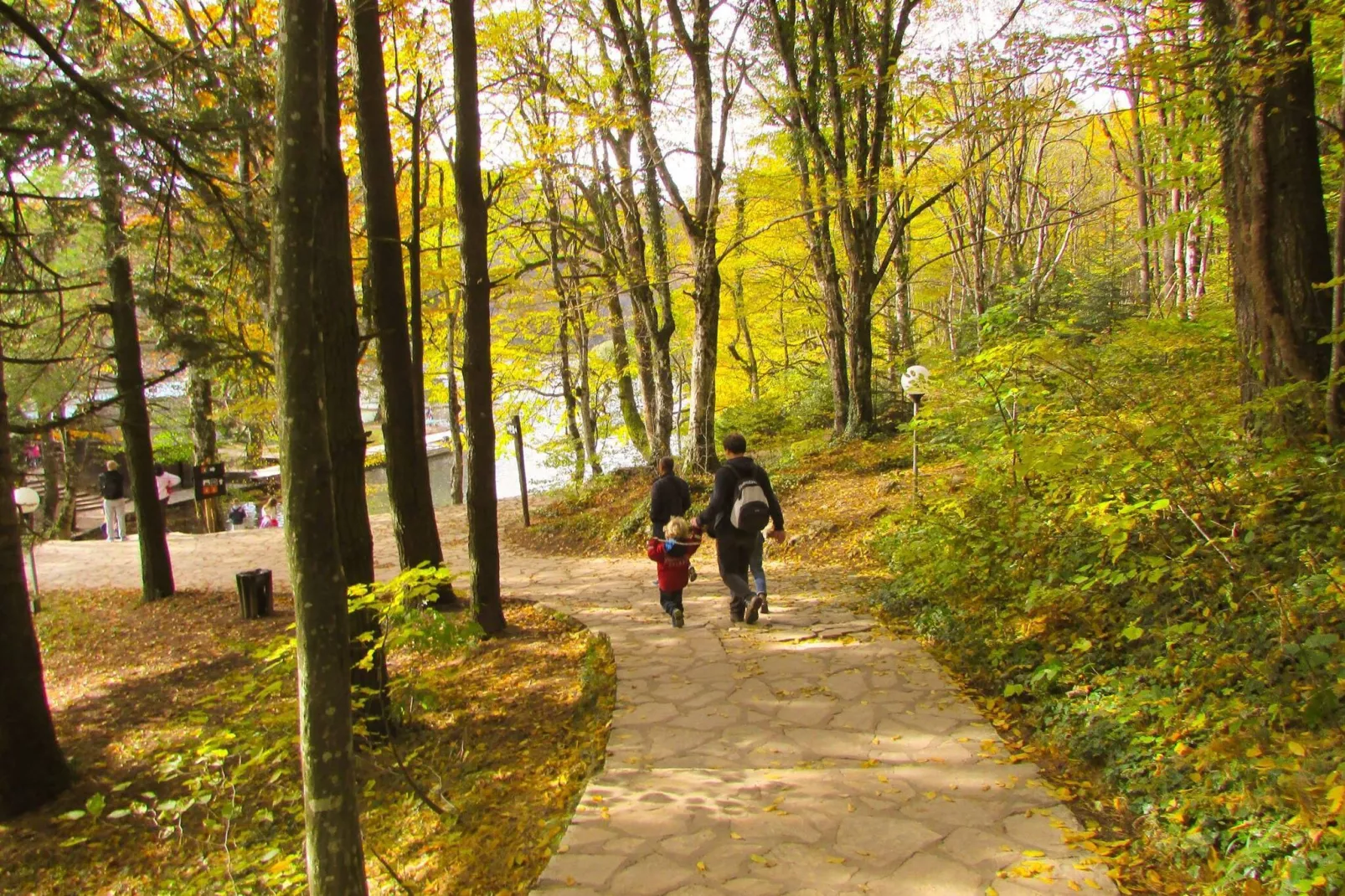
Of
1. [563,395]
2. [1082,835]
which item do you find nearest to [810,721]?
[1082,835]

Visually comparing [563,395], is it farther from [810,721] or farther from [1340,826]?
[1340,826]

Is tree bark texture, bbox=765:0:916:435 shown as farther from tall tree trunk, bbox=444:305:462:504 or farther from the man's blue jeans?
tall tree trunk, bbox=444:305:462:504

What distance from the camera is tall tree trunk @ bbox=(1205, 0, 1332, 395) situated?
5289mm

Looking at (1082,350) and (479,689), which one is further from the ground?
(1082,350)

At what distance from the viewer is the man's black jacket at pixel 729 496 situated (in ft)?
22.1

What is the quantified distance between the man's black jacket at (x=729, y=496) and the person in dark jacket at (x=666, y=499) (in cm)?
31

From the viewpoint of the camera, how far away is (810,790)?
4074mm

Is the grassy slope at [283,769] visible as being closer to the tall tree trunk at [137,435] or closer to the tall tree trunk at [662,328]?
the tall tree trunk at [137,435]

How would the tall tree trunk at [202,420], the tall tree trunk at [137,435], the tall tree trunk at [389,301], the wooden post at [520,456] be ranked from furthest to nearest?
the tall tree trunk at [202,420]
the wooden post at [520,456]
the tall tree trunk at [137,435]
the tall tree trunk at [389,301]

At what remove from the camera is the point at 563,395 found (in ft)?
71.8

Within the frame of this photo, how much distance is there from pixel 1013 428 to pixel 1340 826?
446 cm

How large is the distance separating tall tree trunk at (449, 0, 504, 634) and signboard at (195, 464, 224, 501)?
36.6 feet

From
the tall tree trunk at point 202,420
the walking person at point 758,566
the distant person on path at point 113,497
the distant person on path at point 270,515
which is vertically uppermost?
the tall tree trunk at point 202,420

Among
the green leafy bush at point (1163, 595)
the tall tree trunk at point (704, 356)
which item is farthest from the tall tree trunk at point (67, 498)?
the green leafy bush at point (1163, 595)
